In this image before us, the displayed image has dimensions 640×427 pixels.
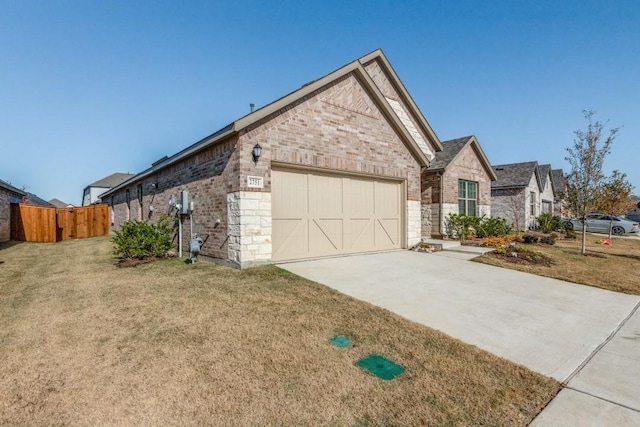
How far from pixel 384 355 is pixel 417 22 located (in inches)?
467

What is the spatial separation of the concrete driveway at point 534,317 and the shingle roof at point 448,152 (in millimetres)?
7095

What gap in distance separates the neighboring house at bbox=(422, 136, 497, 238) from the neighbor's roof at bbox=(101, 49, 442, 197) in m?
2.17

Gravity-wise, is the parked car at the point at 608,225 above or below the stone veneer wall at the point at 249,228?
below

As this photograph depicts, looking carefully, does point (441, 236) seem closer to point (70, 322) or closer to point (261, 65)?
point (261, 65)

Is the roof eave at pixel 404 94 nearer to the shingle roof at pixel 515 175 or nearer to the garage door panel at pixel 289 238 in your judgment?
the garage door panel at pixel 289 238

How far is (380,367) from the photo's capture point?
122 inches

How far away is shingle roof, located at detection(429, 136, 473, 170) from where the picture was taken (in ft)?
46.6

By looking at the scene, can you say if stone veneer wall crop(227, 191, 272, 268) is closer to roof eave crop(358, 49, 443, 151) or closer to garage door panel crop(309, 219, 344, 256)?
garage door panel crop(309, 219, 344, 256)

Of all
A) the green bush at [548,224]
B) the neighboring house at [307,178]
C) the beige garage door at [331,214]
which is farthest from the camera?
the green bush at [548,224]

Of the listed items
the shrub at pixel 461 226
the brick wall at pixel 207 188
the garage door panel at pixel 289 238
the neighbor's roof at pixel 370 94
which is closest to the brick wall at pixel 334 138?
the neighbor's roof at pixel 370 94

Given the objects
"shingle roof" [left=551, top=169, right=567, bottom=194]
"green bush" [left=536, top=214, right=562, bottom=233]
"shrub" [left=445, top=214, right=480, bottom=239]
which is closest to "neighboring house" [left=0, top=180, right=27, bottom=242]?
"shrub" [left=445, top=214, right=480, bottom=239]

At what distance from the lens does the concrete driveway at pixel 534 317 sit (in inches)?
105

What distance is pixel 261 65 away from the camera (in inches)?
502

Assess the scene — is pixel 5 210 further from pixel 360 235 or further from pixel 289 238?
pixel 360 235
